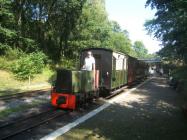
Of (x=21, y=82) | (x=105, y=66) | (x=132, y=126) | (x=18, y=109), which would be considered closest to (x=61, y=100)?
(x=18, y=109)

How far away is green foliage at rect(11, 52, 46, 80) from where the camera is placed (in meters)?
26.6

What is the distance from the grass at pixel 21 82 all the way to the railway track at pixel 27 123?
828cm

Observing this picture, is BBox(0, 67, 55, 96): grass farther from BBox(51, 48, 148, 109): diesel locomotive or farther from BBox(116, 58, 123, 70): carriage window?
BBox(116, 58, 123, 70): carriage window

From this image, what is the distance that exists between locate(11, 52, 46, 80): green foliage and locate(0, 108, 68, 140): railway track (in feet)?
45.7

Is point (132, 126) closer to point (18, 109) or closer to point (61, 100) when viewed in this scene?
point (61, 100)

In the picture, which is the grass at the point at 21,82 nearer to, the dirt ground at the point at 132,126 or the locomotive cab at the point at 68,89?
the locomotive cab at the point at 68,89

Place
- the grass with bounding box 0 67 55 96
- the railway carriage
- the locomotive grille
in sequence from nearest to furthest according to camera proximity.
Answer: the locomotive grille → the railway carriage → the grass with bounding box 0 67 55 96

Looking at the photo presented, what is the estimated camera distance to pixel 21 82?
25922 mm

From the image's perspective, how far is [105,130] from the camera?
33.8 ft

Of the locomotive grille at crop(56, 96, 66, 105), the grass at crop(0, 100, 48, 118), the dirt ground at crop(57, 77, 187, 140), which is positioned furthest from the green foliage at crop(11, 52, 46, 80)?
the locomotive grille at crop(56, 96, 66, 105)

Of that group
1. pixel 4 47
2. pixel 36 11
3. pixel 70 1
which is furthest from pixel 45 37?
pixel 4 47

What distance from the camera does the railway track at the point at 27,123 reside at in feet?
30.6

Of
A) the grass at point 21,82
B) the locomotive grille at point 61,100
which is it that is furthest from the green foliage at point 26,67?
the locomotive grille at point 61,100

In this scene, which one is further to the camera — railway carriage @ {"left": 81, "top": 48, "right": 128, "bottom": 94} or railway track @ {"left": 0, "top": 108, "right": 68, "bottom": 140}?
railway carriage @ {"left": 81, "top": 48, "right": 128, "bottom": 94}
